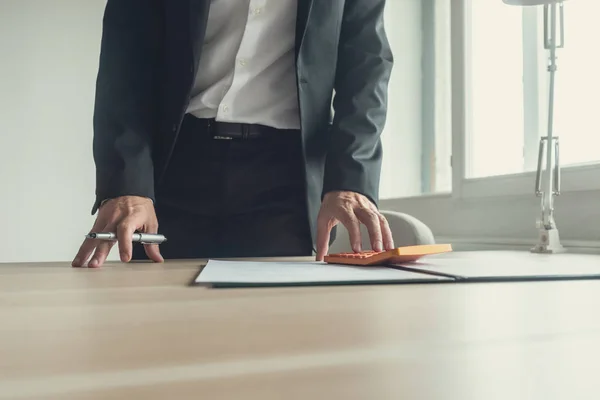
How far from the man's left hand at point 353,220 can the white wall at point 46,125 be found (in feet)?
7.49

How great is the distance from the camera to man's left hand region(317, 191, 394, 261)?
35.8 inches

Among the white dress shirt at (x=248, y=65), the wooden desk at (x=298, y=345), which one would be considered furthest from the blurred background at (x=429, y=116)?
the wooden desk at (x=298, y=345)

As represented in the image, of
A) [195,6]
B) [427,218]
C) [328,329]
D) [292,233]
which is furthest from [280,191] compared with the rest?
[427,218]

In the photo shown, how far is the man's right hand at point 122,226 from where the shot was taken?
83cm

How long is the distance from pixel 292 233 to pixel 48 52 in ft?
7.60

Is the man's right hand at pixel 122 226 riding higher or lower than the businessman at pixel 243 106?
lower

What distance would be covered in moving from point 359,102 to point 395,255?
50 centimetres

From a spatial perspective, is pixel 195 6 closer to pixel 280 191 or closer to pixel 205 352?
pixel 280 191

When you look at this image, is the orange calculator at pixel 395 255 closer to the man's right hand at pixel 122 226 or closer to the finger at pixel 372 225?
the finger at pixel 372 225

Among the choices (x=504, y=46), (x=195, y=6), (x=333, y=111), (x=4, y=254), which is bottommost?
(x=4, y=254)

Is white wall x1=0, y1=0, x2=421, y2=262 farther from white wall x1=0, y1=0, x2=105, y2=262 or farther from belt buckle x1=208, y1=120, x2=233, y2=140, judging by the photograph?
belt buckle x1=208, y1=120, x2=233, y2=140

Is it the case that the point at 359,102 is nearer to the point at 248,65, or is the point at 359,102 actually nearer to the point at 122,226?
the point at 248,65

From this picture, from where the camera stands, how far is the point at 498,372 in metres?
0.21

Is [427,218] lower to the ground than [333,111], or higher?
lower
